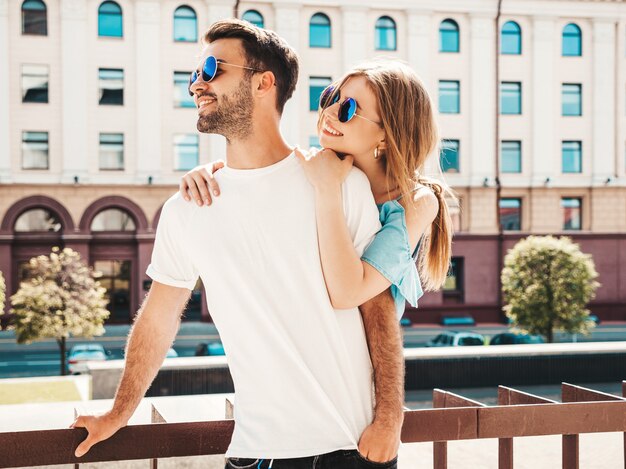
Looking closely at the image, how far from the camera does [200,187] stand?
110 inches

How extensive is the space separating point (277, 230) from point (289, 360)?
1.40 ft

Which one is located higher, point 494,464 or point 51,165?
point 51,165

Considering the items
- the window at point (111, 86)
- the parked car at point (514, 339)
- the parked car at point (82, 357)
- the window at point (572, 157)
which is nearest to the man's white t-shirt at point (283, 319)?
the parked car at point (82, 357)

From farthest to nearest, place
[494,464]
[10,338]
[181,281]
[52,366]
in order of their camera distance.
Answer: [10,338]
[52,366]
[494,464]
[181,281]

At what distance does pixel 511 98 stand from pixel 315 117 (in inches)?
391

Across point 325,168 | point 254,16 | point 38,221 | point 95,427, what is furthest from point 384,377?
point 254,16

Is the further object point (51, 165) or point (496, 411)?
point (51, 165)

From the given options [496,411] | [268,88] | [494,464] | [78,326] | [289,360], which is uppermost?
[268,88]

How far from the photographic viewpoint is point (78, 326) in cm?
2450

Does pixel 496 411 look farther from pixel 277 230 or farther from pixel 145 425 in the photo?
pixel 145 425

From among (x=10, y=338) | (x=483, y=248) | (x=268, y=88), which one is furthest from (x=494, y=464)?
(x=483, y=248)

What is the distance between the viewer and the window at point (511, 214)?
39.1m

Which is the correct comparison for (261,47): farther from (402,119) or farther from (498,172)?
(498,172)

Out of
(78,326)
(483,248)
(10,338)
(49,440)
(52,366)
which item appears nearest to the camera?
(49,440)
